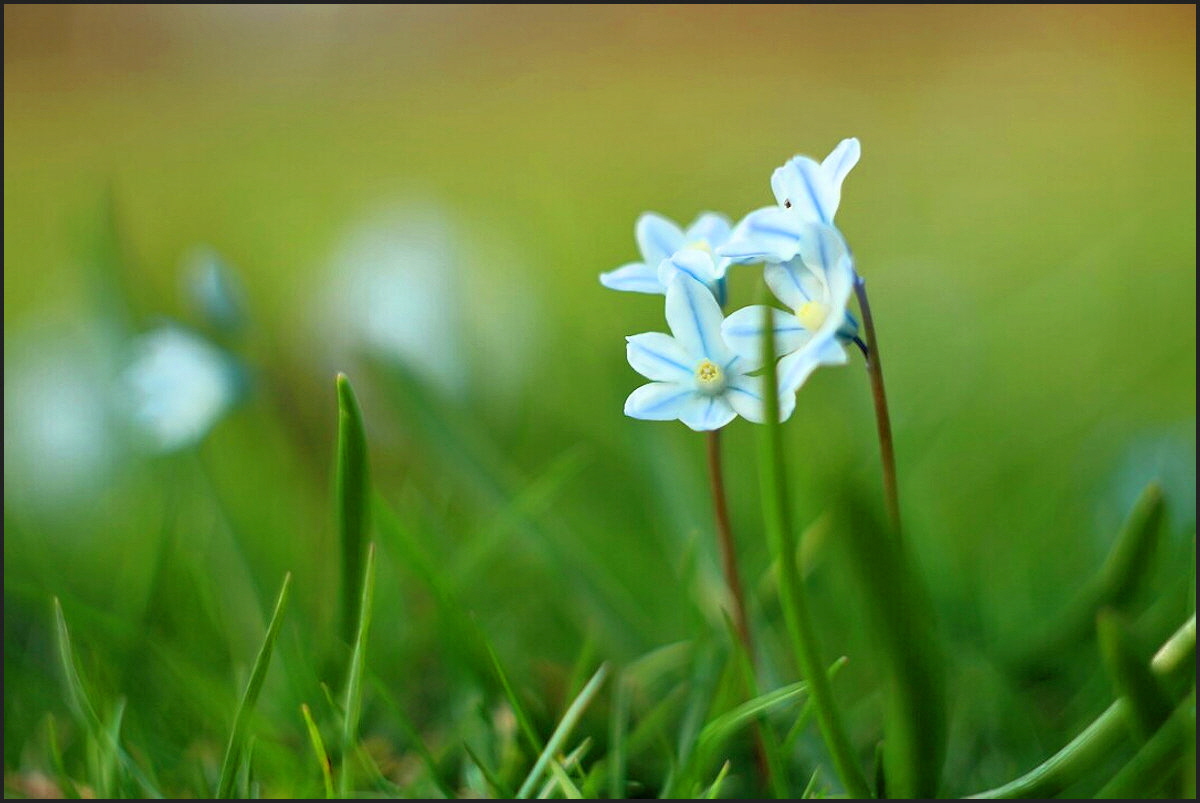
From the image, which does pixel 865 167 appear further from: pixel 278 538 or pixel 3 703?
pixel 3 703

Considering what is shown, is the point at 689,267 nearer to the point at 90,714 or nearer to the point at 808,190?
the point at 808,190

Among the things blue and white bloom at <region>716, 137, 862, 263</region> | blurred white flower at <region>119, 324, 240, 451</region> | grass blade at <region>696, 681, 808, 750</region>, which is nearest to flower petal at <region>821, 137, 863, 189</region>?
blue and white bloom at <region>716, 137, 862, 263</region>

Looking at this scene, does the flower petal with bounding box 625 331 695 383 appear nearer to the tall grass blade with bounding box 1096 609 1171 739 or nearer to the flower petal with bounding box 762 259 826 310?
the flower petal with bounding box 762 259 826 310

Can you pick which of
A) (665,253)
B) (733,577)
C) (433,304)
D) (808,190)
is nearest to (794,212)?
(808,190)

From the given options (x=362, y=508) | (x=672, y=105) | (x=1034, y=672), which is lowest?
(x=1034, y=672)

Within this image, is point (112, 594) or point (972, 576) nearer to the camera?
point (972, 576)

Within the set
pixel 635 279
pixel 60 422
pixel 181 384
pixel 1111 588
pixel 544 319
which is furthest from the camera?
pixel 544 319

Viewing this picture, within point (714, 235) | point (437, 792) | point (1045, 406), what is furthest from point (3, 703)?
point (1045, 406)

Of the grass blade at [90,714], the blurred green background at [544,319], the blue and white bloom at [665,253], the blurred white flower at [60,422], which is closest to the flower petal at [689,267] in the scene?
the blue and white bloom at [665,253]
